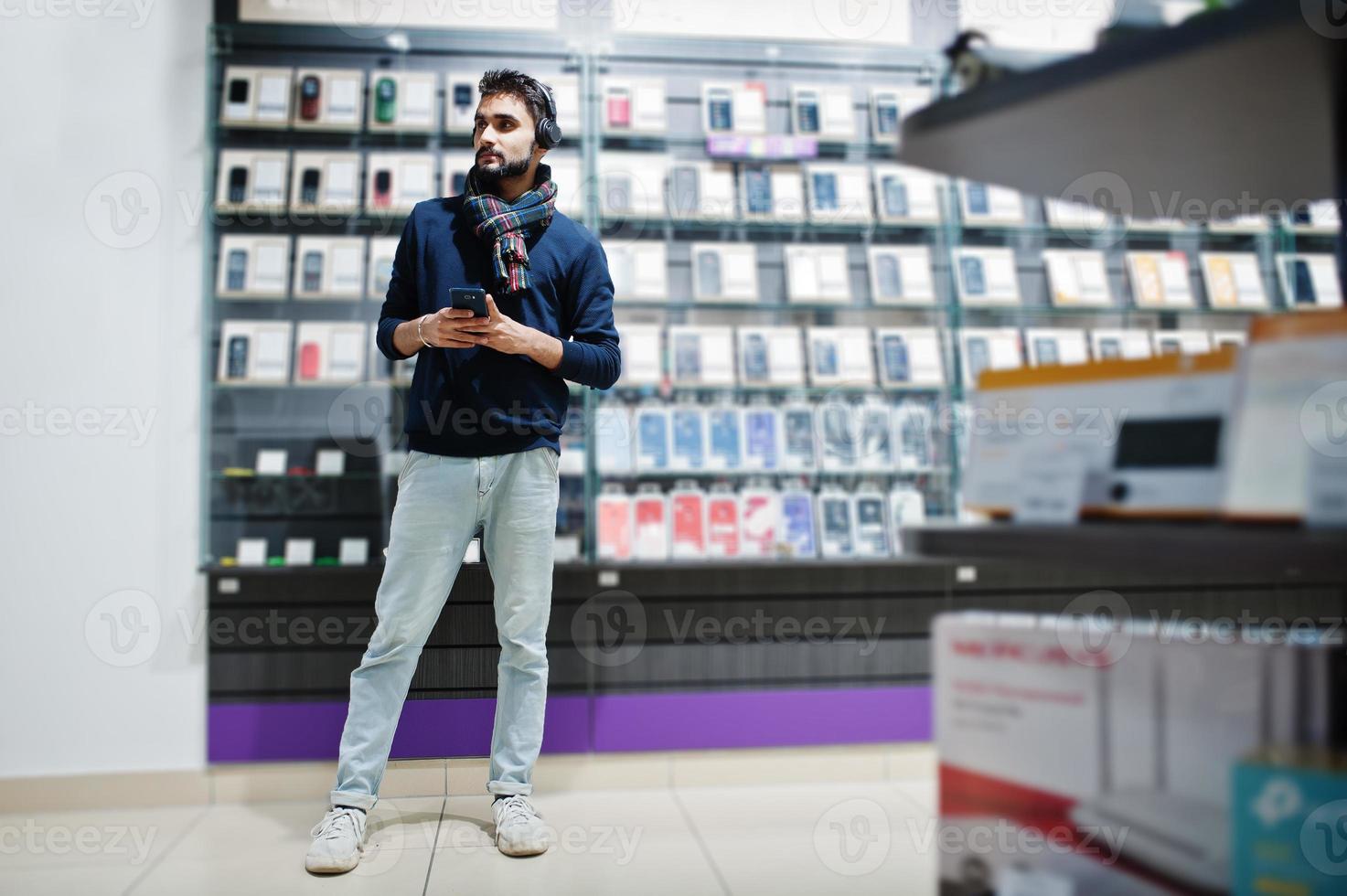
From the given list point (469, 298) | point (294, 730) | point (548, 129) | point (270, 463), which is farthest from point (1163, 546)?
point (270, 463)

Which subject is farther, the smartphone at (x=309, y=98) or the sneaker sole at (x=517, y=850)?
the smartphone at (x=309, y=98)

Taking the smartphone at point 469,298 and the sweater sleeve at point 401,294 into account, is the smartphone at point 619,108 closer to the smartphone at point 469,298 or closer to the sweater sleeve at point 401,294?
the sweater sleeve at point 401,294

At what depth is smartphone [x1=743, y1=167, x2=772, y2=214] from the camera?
349cm

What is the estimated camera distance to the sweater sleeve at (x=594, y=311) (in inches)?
96.3

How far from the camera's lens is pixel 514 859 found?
2.33 metres

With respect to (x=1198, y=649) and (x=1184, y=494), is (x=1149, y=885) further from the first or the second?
(x=1184, y=494)

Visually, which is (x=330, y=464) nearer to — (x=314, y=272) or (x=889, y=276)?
(x=314, y=272)

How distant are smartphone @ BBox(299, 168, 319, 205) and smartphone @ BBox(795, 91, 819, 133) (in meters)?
1.73

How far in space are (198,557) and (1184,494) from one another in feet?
9.81

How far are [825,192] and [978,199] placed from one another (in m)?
0.58

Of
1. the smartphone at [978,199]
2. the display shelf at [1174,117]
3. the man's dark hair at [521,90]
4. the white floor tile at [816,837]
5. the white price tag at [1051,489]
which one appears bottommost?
the white floor tile at [816,837]

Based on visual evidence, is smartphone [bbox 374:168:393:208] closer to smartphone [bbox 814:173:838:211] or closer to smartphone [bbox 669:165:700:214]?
smartphone [bbox 669:165:700:214]

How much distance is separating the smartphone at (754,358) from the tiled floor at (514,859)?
1406 millimetres

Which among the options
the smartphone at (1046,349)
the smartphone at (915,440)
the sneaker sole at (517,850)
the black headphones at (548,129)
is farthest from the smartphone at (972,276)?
the sneaker sole at (517,850)
